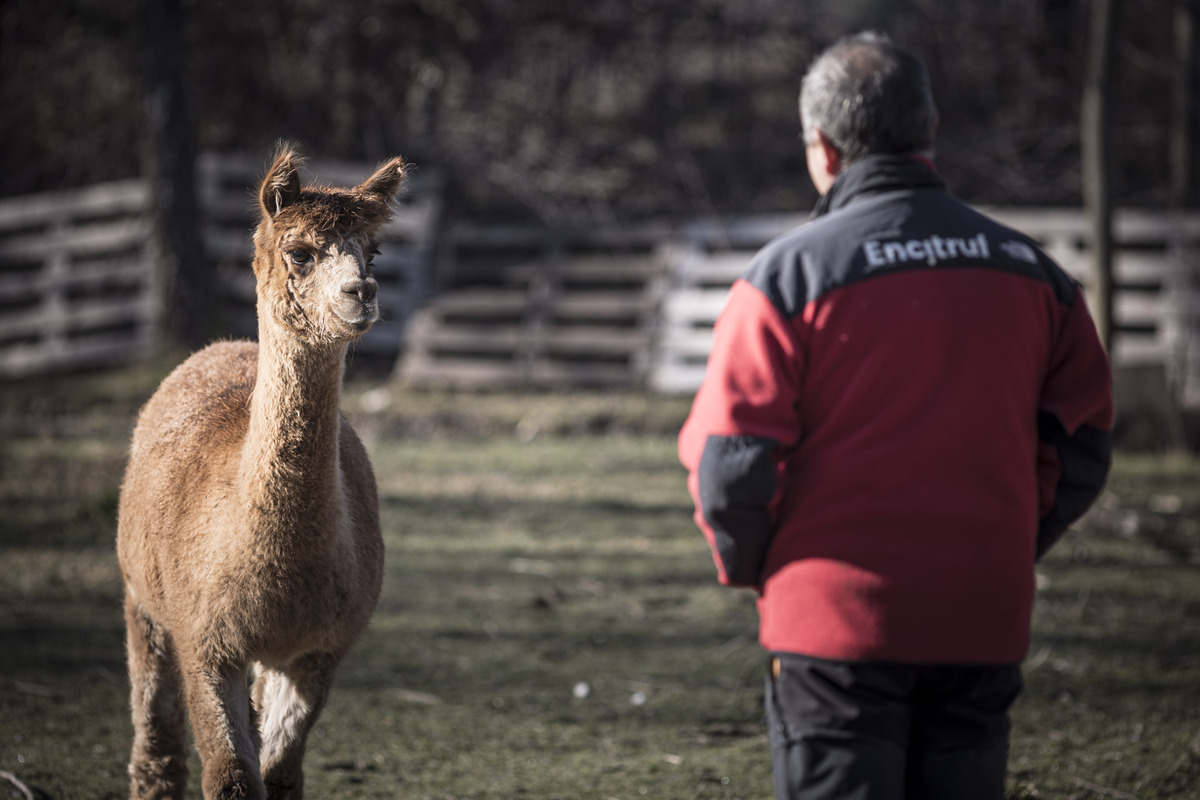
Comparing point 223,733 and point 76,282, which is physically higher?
point 223,733

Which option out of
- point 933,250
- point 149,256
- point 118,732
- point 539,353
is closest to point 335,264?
point 933,250

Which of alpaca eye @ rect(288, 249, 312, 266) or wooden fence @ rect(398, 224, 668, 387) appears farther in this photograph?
wooden fence @ rect(398, 224, 668, 387)

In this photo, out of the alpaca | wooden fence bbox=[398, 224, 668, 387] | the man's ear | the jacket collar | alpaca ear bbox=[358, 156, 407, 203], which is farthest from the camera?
wooden fence bbox=[398, 224, 668, 387]

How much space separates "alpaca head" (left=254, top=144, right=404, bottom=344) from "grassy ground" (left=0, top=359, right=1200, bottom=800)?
190 centimetres

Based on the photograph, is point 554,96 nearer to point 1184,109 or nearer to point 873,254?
point 1184,109

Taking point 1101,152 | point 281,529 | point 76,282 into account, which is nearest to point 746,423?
point 281,529

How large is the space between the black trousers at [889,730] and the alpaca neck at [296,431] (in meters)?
1.48

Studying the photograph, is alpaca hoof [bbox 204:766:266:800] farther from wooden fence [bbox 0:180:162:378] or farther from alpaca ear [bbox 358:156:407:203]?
wooden fence [bbox 0:180:162:378]

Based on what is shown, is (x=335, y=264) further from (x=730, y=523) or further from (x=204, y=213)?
(x=204, y=213)

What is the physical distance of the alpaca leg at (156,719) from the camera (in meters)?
3.63

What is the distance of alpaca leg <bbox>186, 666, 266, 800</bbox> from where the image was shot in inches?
118

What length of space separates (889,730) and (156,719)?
262 centimetres

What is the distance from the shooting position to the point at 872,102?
225 cm

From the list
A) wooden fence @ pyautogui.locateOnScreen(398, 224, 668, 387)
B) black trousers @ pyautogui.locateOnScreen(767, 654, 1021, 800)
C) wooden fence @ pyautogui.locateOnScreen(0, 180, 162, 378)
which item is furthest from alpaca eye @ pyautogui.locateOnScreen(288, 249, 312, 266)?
wooden fence @ pyautogui.locateOnScreen(0, 180, 162, 378)
